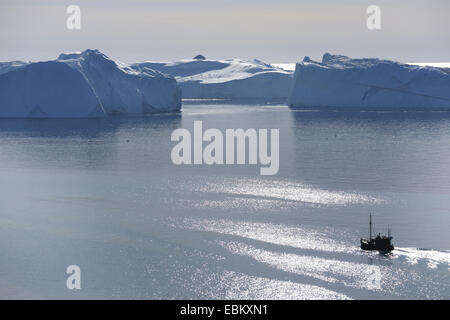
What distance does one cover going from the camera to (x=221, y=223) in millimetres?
35719

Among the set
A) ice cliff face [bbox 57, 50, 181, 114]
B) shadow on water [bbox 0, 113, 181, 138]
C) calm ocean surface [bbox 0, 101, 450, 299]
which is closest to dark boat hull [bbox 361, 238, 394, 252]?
calm ocean surface [bbox 0, 101, 450, 299]

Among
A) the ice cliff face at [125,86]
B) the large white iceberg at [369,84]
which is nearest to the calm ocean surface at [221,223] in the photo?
the ice cliff face at [125,86]

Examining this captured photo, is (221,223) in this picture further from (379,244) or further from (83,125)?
(83,125)

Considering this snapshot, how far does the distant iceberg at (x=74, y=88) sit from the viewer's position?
96125mm

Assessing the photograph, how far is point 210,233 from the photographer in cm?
3388

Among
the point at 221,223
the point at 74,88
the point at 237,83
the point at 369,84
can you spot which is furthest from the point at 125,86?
the point at 221,223

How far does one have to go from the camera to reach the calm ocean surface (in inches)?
1054

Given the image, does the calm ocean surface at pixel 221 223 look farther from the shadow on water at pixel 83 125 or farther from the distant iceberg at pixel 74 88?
the distant iceberg at pixel 74 88

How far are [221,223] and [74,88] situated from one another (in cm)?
6528

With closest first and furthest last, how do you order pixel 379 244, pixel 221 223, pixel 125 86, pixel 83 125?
pixel 379 244, pixel 221 223, pixel 83 125, pixel 125 86

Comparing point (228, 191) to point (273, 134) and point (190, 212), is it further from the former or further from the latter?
point (273, 134)

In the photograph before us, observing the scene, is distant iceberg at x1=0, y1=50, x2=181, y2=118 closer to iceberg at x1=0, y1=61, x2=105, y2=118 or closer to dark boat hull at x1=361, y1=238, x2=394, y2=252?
iceberg at x1=0, y1=61, x2=105, y2=118
